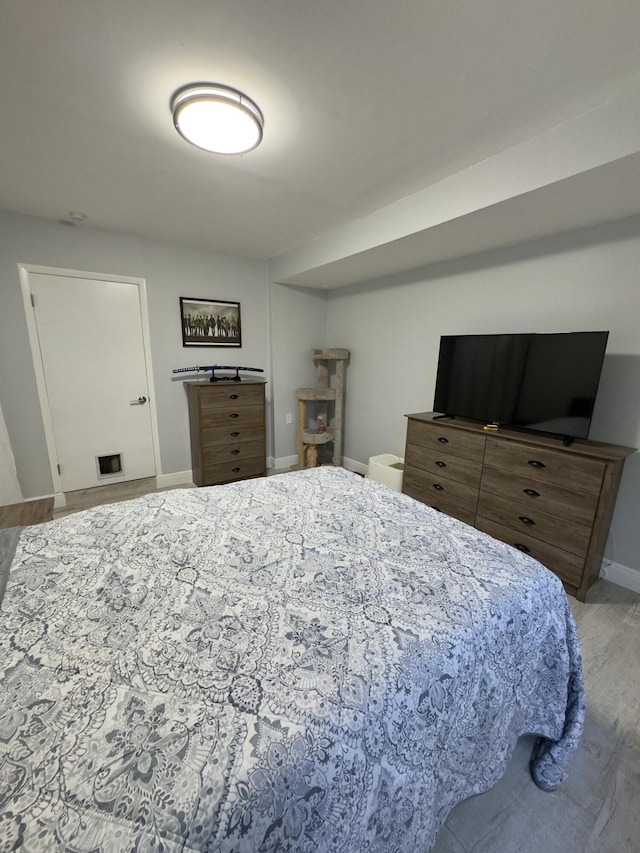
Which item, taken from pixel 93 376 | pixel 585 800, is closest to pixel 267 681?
pixel 585 800

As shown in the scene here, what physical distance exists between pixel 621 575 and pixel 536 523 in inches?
25.1

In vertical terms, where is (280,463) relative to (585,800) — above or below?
above

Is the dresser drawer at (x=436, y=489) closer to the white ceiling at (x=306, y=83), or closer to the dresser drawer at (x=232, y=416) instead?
the dresser drawer at (x=232, y=416)

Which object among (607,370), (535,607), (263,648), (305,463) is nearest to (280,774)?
(263,648)

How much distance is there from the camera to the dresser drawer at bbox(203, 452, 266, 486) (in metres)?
3.40

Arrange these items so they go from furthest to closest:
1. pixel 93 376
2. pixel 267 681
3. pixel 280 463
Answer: pixel 280 463
pixel 93 376
pixel 267 681

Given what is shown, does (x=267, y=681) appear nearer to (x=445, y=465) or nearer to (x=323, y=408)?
(x=445, y=465)

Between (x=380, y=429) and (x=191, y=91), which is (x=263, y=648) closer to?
(x=191, y=91)

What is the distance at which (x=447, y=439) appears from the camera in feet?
8.37

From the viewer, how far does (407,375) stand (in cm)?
337

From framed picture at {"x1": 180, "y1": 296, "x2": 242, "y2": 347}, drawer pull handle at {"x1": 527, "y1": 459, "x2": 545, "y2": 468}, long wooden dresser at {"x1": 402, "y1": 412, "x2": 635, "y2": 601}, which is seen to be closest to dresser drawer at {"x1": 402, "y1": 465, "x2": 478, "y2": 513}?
long wooden dresser at {"x1": 402, "y1": 412, "x2": 635, "y2": 601}

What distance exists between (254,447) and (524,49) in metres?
3.21

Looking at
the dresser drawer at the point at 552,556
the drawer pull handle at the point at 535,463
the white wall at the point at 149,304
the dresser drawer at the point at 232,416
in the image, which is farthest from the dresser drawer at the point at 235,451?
the drawer pull handle at the point at 535,463

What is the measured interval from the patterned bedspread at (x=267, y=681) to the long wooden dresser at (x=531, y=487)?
101 centimetres
